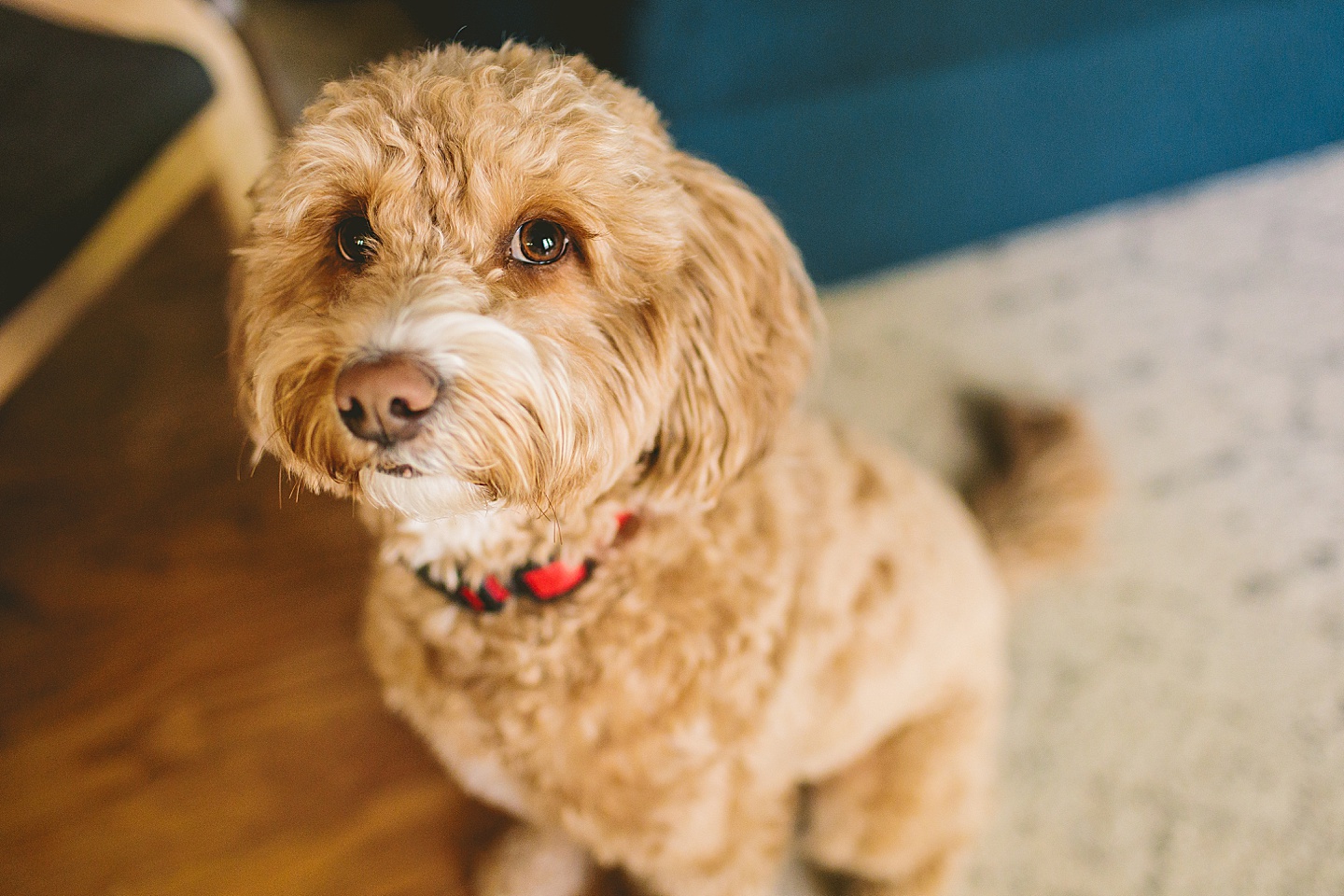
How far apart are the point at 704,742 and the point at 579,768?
0.14 metres

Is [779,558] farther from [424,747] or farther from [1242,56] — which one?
[1242,56]

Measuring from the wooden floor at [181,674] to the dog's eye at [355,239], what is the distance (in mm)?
799

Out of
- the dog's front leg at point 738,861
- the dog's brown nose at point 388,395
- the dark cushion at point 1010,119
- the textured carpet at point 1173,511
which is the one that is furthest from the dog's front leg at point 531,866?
the dark cushion at point 1010,119

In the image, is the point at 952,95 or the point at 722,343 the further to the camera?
the point at 952,95

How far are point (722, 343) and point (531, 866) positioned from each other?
80cm

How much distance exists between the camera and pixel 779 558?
87 cm

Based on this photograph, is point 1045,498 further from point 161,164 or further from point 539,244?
Answer: point 161,164

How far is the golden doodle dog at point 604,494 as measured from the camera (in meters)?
0.65

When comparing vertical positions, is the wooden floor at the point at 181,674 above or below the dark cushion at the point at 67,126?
below

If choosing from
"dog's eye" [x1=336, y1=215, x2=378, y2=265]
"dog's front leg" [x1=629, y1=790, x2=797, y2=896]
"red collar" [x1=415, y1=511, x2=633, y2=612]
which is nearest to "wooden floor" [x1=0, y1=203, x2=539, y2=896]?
"dog's front leg" [x1=629, y1=790, x2=797, y2=896]

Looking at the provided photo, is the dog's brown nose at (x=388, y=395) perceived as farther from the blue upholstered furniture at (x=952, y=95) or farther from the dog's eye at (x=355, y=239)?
the blue upholstered furniture at (x=952, y=95)

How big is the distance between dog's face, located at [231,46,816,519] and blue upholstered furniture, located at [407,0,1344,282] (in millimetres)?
673

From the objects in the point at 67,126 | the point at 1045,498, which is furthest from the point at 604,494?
the point at 67,126

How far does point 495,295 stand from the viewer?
26.7 inches
